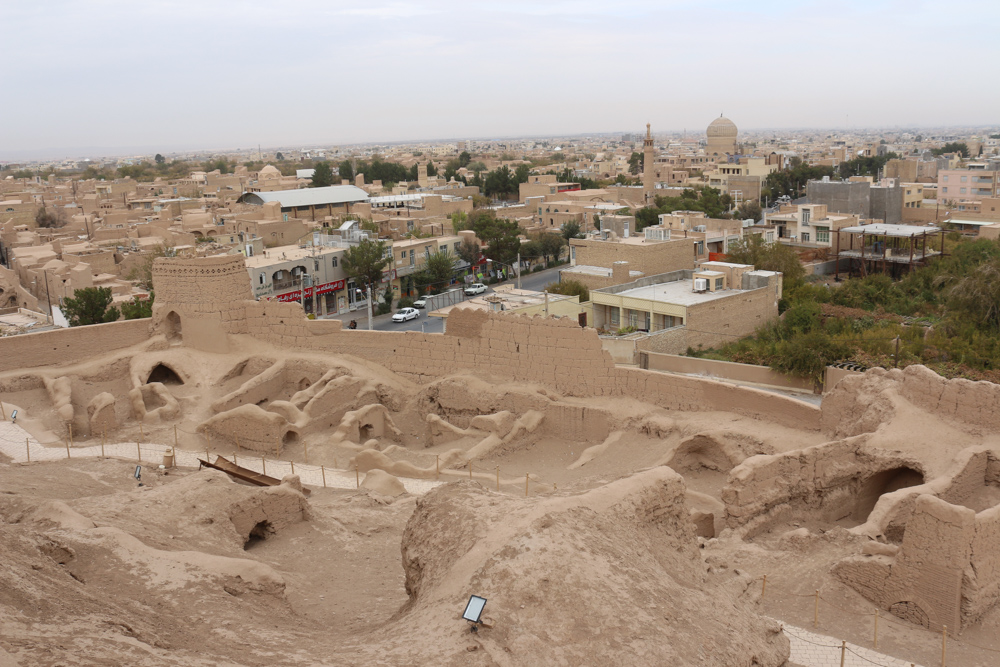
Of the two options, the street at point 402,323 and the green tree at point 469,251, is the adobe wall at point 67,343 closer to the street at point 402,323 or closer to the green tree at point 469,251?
the street at point 402,323

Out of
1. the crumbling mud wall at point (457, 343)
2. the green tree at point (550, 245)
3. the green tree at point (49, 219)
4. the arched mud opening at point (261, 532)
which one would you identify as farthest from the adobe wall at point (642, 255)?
the green tree at point (49, 219)

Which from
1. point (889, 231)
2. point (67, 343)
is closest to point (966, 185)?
point (889, 231)

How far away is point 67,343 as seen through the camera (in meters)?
22.2

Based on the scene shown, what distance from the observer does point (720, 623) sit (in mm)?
8438

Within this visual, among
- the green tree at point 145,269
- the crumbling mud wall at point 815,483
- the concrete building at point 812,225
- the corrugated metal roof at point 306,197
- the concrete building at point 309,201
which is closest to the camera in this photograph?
the crumbling mud wall at point 815,483

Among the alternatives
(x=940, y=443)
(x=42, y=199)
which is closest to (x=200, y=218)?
(x=42, y=199)

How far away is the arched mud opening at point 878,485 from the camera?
13.6 m

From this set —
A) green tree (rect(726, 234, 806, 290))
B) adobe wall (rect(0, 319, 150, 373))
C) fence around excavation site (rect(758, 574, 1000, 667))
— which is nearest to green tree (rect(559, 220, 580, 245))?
green tree (rect(726, 234, 806, 290))

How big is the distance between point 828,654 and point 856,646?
483 mm

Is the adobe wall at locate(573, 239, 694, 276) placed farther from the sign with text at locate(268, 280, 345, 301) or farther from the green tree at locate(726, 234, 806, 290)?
the sign with text at locate(268, 280, 345, 301)

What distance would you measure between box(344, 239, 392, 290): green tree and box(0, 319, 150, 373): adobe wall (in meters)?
14.5

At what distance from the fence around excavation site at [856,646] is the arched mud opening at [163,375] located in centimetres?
1570

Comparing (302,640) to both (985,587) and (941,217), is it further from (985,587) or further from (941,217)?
(941,217)

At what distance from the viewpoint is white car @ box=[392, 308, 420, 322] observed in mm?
35188
